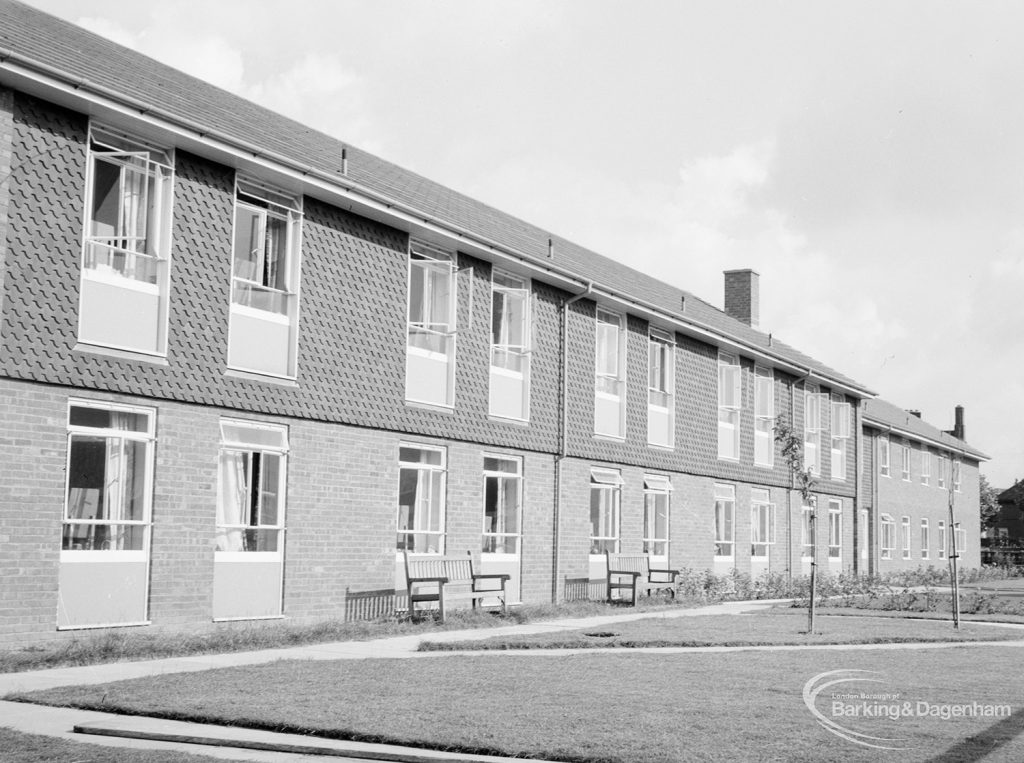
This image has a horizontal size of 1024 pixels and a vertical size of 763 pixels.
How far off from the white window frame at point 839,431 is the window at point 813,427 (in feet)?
4.33

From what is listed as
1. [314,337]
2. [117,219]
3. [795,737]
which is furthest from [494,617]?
Result: [795,737]

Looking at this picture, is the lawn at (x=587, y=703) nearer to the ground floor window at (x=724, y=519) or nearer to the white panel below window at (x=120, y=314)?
the white panel below window at (x=120, y=314)

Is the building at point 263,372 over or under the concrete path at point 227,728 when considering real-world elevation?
over

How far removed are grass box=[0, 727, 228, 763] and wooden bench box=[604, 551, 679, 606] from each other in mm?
15780

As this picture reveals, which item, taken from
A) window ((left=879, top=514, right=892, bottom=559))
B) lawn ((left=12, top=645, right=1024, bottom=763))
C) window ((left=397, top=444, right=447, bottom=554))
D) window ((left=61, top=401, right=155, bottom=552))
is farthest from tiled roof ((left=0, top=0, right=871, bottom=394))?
window ((left=879, top=514, right=892, bottom=559))

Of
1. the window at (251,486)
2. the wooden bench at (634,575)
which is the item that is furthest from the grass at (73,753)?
the wooden bench at (634,575)

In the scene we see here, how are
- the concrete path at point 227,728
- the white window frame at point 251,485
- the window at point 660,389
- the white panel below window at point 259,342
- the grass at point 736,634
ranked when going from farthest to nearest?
1. the window at point 660,389
2. the white panel below window at point 259,342
3. the white window frame at point 251,485
4. the grass at point 736,634
5. the concrete path at point 227,728

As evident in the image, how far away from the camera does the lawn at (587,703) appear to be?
766 cm

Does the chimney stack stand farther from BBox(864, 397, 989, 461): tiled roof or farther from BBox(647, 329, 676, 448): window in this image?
BBox(647, 329, 676, 448): window

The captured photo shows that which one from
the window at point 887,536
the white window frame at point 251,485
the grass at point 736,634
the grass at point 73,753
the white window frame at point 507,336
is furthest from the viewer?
the window at point 887,536

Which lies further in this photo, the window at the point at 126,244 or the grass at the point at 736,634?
the grass at the point at 736,634

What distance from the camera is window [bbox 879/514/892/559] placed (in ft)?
140

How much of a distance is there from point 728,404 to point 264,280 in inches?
638

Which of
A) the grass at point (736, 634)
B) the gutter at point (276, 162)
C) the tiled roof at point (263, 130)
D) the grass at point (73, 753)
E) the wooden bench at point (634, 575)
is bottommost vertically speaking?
the grass at point (736, 634)
